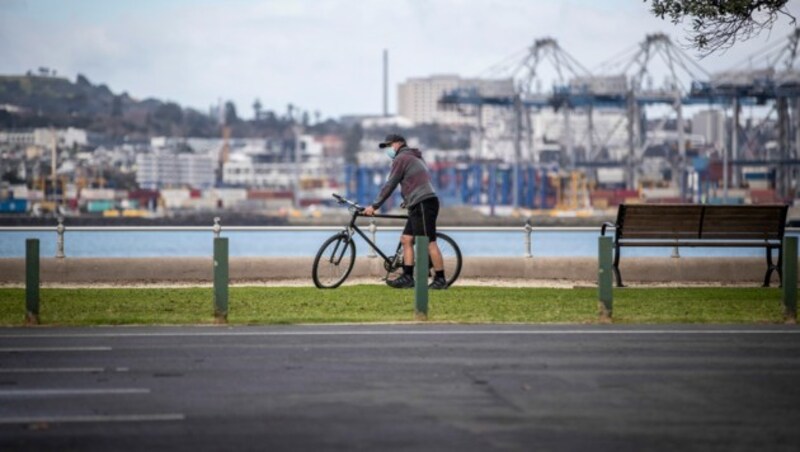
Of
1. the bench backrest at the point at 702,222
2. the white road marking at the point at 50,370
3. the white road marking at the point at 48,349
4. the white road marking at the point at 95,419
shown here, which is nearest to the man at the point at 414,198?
the bench backrest at the point at 702,222

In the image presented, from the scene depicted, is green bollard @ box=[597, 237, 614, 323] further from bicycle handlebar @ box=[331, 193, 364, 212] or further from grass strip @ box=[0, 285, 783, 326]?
bicycle handlebar @ box=[331, 193, 364, 212]

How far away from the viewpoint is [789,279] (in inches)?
607

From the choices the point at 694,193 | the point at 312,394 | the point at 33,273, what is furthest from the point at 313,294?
the point at 694,193

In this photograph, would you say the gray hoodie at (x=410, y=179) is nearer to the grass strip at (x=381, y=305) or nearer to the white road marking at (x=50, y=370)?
the grass strip at (x=381, y=305)

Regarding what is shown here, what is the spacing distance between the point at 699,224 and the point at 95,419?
1403cm

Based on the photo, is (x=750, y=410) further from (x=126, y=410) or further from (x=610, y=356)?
(x=126, y=410)

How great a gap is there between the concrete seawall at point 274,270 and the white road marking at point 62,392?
483 inches

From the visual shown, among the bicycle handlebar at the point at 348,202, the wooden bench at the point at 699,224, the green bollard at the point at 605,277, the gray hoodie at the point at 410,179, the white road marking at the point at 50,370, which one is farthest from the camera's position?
the wooden bench at the point at 699,224

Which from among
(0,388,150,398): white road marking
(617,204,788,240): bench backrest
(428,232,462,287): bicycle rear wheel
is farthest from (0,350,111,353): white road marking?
(617,204,788,240): bench backrest

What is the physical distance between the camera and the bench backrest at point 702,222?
850 inches

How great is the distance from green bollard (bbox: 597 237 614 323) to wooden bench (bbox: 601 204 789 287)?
5.70m

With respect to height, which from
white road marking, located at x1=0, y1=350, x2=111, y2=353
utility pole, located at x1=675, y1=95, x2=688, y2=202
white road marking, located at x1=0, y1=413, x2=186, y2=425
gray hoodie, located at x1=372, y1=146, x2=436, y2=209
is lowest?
white road marking, located at x1=0, y1=413, x2=186, y2=425

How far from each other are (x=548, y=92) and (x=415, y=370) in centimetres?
15409

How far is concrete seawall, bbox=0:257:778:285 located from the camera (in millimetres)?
22656
